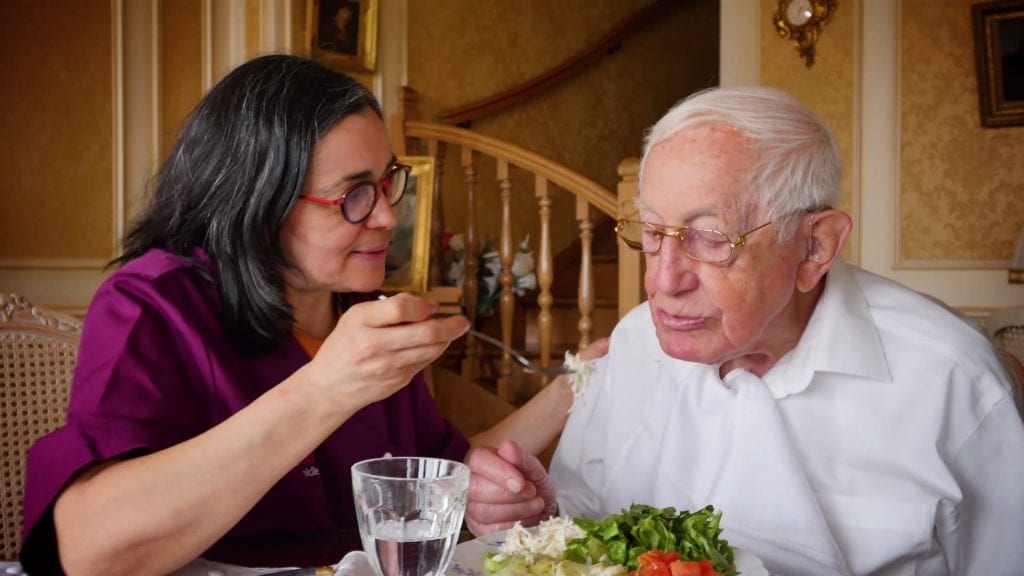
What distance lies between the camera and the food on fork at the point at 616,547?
0.94m

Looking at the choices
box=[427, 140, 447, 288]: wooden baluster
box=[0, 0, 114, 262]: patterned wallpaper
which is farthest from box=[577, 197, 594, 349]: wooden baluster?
box=[0, 0, 114, 262]: patterned wallpaper

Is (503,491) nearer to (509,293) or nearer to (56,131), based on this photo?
(509,293)

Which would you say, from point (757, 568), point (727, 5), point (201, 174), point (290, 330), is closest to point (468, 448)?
point (290, 330)

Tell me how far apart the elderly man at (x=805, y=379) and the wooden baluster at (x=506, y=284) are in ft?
8.50

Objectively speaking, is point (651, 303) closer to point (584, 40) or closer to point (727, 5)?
point (727, 5)

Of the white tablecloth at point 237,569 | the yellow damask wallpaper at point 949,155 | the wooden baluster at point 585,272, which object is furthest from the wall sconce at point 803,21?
the white tablecloth at point 237,569

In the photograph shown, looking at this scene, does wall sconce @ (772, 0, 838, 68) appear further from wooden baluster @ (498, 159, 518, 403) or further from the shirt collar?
the shirt collar

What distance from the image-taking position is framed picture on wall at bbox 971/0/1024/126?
13.3 ft

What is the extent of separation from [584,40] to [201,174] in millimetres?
4794

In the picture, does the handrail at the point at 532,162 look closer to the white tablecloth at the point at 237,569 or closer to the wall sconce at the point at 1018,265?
the wall sconce at the point at 1018,265

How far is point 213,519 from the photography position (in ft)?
3.74

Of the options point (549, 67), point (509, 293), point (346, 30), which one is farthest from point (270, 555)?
point (549, 67)

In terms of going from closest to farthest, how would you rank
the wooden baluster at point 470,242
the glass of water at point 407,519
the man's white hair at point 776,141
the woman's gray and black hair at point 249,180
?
1. the glass of water at point 407,519
2. the man's white hair at point 776,141
3. the woman's gray and black hair at point 249,180
4. the wooden baluster at point 470,242

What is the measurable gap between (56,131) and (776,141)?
3.57m
